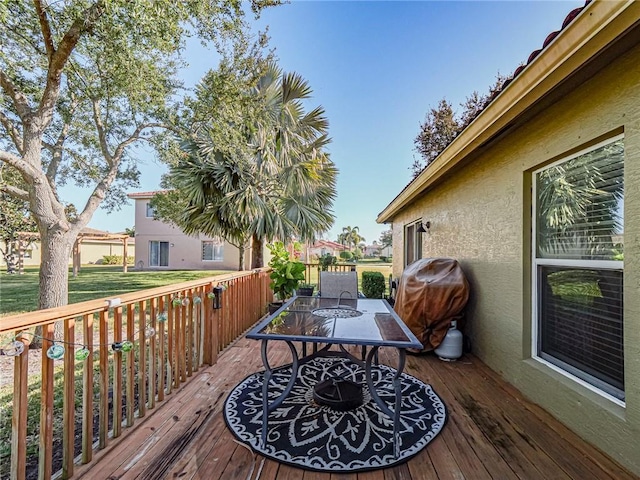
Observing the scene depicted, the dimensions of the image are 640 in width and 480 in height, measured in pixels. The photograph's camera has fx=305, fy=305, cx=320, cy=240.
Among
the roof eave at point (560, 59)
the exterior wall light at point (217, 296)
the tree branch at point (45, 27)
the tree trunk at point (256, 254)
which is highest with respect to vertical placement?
the tree branch at point (45, 27)

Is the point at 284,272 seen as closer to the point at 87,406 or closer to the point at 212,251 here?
the point at 87,406

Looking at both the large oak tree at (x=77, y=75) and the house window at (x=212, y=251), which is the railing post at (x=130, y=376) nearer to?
the large oak tree at (x=77, y=75)

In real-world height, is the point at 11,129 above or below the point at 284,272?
above

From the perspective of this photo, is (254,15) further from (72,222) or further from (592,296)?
(592,296)

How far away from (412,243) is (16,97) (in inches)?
289

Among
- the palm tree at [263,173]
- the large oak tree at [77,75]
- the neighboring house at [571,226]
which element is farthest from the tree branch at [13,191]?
the neighboring house at [571,226]

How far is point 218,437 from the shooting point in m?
2.07

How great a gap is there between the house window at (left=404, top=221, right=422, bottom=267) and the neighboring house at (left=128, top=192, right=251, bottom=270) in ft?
36.8

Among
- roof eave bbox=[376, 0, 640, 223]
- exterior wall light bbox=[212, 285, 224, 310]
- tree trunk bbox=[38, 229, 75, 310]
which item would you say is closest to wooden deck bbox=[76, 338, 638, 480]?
exterior wall light bbox=[212, 285, 224, 310]

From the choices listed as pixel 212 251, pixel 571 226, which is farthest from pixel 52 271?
pixel 212 251

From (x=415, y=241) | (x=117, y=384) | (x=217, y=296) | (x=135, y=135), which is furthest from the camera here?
(x=415, y=241)

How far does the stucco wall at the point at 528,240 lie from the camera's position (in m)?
1.74

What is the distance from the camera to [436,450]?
194cm

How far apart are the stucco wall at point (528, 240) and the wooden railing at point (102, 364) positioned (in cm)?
299
